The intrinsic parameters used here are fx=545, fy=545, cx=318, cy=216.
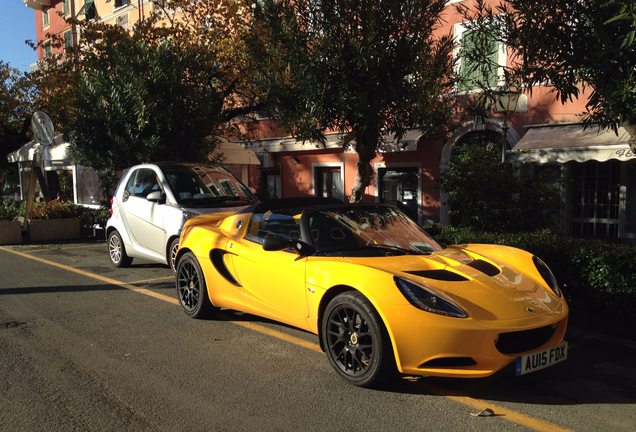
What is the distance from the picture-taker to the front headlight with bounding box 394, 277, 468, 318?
3592 mm

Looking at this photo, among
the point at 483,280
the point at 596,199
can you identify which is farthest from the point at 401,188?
the point at 483,280

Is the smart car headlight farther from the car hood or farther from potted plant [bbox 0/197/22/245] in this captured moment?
potted plant [bbox 0/197/22/245]

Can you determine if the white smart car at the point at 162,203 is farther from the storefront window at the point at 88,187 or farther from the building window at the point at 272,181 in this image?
the storefront window at the point at 88,187

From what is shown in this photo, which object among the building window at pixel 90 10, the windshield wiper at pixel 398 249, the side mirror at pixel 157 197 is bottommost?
the windshield wiper at pixel 398 249

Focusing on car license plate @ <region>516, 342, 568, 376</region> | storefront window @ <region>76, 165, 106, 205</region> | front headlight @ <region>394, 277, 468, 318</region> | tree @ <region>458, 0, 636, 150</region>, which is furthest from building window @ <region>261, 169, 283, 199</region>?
car license plate @ <region>516, 342, 568, 376</region>

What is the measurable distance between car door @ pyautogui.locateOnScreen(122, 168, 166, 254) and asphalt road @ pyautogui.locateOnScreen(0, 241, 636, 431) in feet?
8.29

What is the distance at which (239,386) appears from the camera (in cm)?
403

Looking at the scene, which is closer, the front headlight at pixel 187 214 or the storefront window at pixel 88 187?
the front headlight at pixel 187 214

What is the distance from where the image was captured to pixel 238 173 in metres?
23.0

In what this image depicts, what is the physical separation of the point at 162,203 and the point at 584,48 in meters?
6.22

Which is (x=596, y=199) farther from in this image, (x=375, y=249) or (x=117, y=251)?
(x=117, y=251)

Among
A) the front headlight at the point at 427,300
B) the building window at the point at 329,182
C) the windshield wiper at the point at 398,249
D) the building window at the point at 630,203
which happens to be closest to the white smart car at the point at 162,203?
the windshield wiper at the point at 398,249

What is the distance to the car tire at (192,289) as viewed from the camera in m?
5.77

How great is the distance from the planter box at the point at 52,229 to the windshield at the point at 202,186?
22.5 feet
